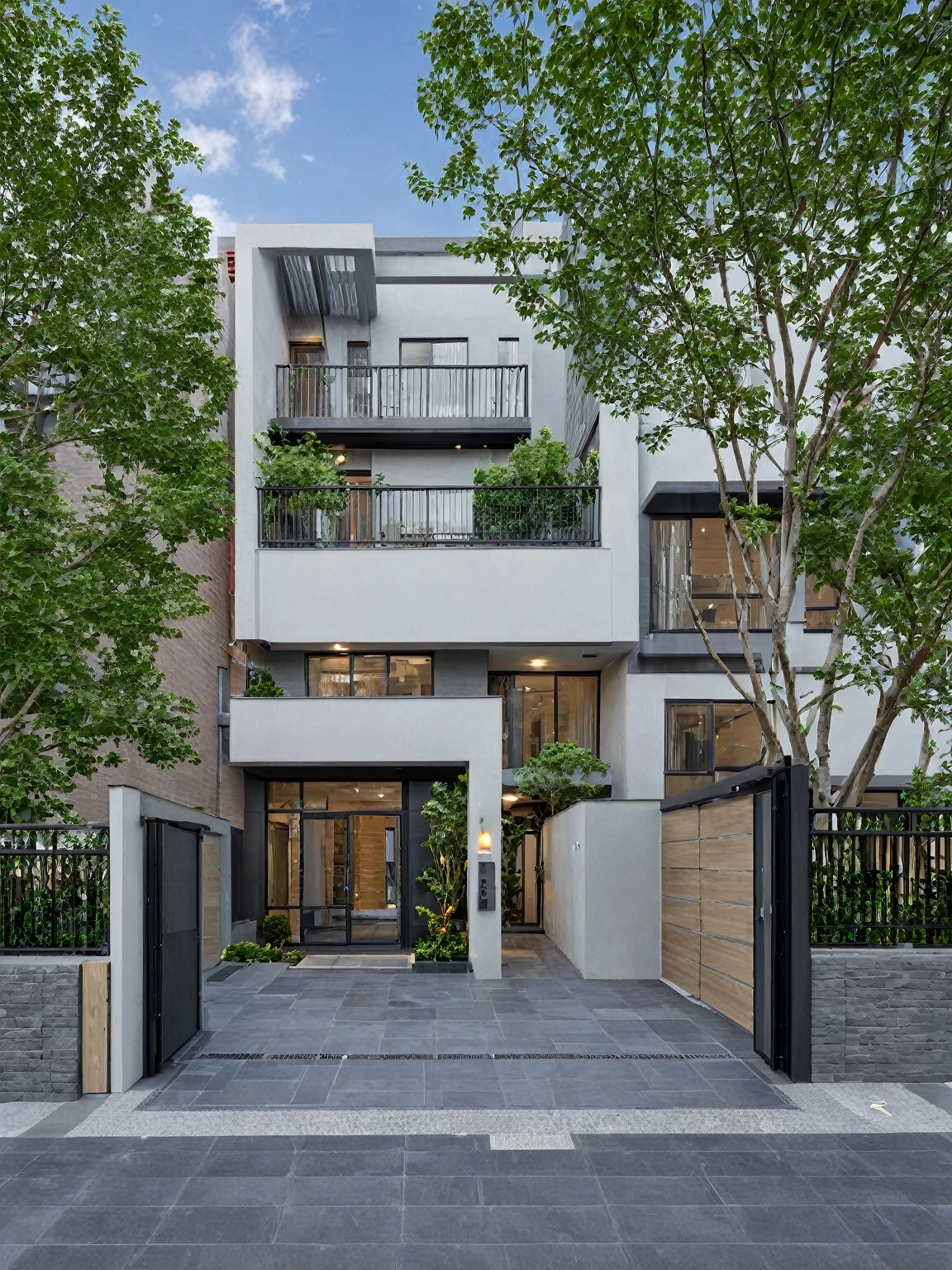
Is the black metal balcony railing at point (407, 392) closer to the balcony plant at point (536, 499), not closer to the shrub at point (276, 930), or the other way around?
the balcony plant at point (536, 499)

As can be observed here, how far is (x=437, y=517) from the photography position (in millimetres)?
15406

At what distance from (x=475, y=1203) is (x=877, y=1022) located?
3.93 metres

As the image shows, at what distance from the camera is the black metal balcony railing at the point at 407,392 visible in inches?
679

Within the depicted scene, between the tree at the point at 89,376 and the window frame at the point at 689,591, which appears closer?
the tree at the point at 89,376

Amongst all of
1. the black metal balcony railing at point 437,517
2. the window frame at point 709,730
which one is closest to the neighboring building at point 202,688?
the black metal balcony railing at point 437,517

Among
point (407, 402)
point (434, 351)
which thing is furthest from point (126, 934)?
point (434, 351)

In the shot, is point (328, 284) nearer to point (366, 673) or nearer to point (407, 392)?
point (407, 392)

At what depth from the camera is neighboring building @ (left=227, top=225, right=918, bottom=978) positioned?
1422 centimetres

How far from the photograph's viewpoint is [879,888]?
25.0 ft

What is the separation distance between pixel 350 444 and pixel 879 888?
12838 mm

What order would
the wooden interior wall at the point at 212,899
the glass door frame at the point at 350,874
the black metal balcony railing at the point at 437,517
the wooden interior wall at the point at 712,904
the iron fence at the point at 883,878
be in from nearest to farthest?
the iron fence at the point at 883,878, the wooden interior wall at the point at 712,904, the wooden interior wall at the point at 212,899, the black metal balcony railing at the point at 437,517, the glass door frame at the point at 350,874

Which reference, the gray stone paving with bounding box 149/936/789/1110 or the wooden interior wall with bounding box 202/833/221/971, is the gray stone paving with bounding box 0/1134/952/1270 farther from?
the wooden interior wall with bounding box 202/833/221/971

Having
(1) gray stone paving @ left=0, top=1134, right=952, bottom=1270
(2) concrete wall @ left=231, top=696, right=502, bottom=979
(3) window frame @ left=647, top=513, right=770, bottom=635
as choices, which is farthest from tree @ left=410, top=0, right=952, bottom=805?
(2) concrete wall @ left=231, top=696, right=502, bottom=979

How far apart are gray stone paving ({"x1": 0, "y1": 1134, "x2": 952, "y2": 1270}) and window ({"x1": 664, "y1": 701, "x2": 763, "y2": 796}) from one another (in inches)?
331
